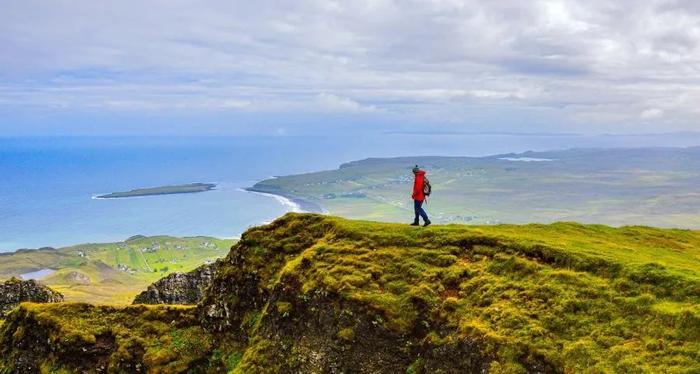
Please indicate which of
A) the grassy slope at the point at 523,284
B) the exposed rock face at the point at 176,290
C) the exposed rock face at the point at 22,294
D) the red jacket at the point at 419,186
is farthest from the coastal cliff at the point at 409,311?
the exposed rock face at the point at 176,290

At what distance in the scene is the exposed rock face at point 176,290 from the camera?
5619 cm

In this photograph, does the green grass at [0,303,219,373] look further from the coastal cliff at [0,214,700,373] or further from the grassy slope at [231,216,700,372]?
the grassy slope at [231,216,700,372]

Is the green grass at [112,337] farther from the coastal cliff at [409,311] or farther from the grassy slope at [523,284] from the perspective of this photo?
the grassy slope at [523,284]

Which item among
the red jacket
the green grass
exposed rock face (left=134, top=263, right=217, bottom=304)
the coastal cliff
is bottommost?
exposed rock face (left=134, top=263, right=217, bottom=304)

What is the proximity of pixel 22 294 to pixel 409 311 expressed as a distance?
43.7m

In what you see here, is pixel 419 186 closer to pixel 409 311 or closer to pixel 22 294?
pixel 409 311

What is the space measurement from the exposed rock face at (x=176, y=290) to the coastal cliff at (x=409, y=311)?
779 inches

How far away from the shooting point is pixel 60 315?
35.0 metres

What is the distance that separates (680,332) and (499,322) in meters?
6.68

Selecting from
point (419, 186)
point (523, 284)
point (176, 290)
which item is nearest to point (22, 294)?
point (176, 290)

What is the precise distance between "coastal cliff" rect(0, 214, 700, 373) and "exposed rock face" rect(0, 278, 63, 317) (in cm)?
1940

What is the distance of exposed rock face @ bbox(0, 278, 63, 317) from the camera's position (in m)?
54.7

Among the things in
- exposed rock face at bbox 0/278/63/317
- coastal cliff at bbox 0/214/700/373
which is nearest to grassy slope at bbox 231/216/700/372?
coastal cliff at bbox 0/214/700/373

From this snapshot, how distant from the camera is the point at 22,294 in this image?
54875 mm
